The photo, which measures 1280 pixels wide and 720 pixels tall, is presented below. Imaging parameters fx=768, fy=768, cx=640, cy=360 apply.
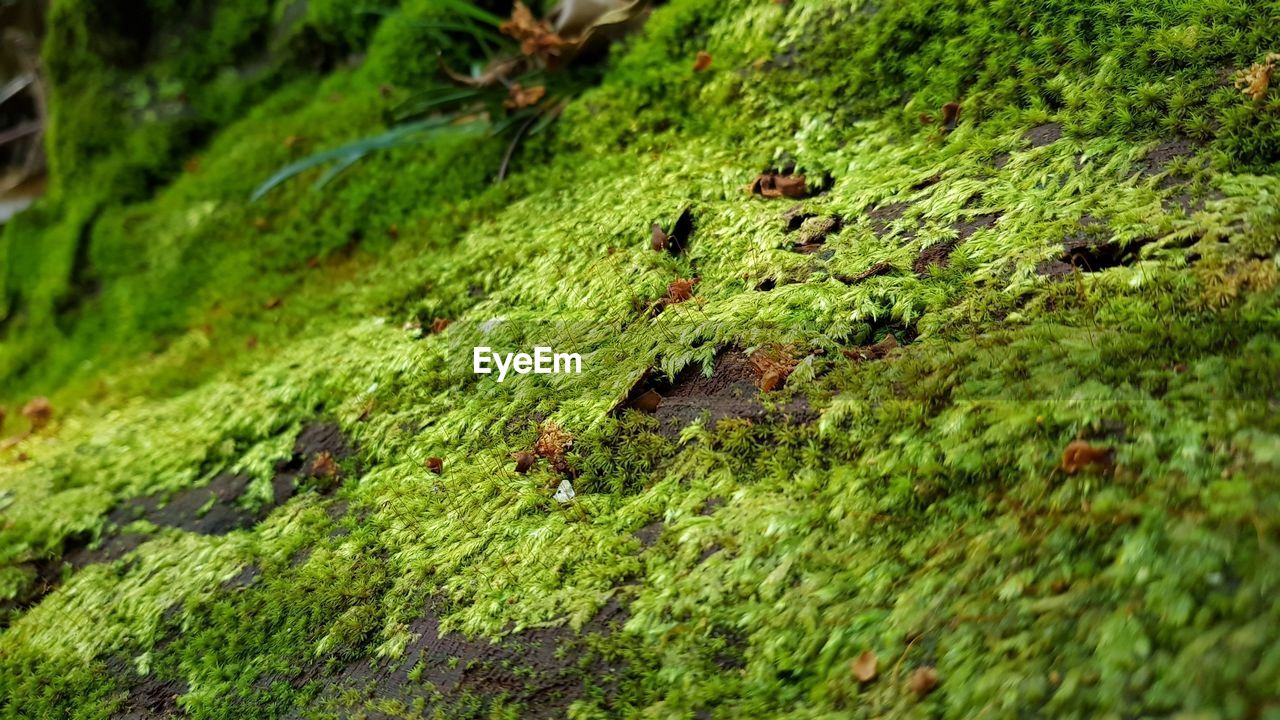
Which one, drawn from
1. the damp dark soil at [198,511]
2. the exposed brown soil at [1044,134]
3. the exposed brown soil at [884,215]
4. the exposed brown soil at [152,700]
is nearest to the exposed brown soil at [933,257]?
the exposed brown soil at [884,215]

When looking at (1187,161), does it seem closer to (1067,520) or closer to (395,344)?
(1067,520)

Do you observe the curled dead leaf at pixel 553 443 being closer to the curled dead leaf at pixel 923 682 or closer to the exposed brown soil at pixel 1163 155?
the curled dead leaf at pixel 923 682

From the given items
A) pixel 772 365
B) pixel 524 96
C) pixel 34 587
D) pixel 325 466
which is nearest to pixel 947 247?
pixel 772 365

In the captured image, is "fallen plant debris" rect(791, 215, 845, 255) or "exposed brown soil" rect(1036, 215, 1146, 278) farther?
"fallen plant debris" rect(791, 215, 845, 255)

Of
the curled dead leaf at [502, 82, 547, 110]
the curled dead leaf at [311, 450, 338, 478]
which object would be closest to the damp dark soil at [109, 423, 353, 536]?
the curled dead leaf at [311, 450, 338, 478]

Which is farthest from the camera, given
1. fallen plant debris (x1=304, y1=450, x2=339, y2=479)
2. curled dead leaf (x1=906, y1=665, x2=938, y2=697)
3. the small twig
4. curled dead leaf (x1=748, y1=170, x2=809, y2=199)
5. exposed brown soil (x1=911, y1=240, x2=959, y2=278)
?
the small twig

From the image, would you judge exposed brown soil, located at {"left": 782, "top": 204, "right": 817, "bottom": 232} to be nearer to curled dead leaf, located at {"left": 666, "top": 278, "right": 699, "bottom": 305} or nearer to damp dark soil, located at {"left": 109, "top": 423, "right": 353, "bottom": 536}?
curled dead leaf, located at {"left": 666, "top": 278, "right": 699, "bottom": 305}
